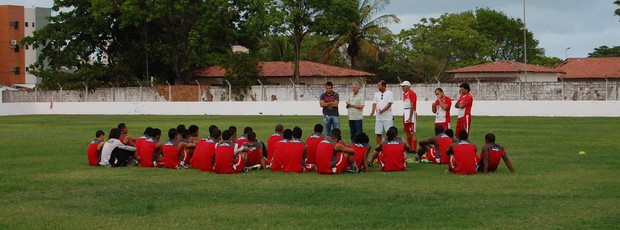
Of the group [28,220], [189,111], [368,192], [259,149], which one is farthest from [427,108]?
[28,220]

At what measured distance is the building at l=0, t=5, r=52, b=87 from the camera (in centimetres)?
10631

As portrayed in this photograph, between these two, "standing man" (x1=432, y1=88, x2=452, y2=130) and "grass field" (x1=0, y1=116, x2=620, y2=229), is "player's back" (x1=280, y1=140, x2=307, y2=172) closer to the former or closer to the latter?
"grass field" (x1=0, y1=116, x2=620, y2=229)

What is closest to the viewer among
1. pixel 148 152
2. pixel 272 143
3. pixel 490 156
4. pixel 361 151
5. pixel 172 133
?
pixel 490 156

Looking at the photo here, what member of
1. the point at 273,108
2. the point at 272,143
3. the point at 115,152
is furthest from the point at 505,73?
the point at 115,152

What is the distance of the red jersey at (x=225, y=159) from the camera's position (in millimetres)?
Result: 16391

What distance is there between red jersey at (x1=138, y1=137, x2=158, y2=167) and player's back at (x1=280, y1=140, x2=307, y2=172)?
300cm

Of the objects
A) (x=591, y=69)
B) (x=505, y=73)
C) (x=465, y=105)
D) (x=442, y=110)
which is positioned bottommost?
(x=442, y=110)

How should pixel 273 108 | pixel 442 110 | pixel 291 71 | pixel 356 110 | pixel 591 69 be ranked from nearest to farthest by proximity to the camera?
pixel 442 110, pixel 356 110, pixel 273 108, pixel 291 71, pixel 591 69

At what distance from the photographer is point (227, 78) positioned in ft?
204

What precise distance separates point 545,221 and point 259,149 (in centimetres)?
765

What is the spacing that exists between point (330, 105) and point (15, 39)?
3641 inches

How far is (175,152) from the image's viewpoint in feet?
58.1

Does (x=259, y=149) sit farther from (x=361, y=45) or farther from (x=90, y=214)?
(x=361, y=45)

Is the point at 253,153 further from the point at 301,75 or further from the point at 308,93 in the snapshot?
the point at 301,75
